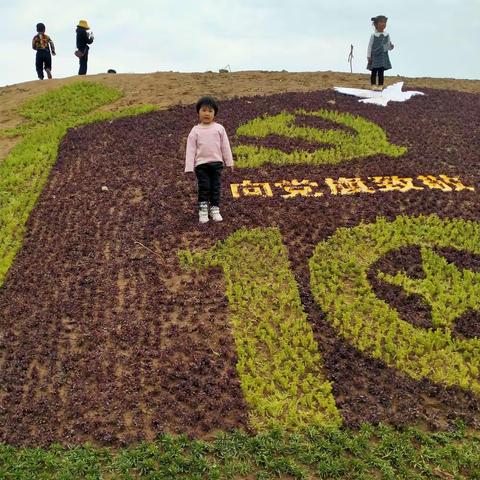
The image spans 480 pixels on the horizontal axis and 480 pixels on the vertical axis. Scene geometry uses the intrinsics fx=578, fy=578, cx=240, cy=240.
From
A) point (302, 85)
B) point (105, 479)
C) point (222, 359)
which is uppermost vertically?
point (302, 85)

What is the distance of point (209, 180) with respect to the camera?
9.63m

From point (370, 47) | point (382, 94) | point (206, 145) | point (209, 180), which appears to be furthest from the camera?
point (382, 94)

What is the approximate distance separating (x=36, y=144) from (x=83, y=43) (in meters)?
8.77

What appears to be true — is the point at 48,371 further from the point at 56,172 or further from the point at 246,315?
the point at 56,172

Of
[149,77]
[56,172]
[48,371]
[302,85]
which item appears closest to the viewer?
[48,371]

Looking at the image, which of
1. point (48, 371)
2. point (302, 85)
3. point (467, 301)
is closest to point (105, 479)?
point (48, 371)

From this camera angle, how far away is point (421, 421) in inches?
237

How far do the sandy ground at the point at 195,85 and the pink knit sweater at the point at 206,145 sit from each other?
9019mm

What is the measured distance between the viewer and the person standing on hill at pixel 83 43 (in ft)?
71.7

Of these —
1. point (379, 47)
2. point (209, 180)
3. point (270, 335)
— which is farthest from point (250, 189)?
point (379, 47)

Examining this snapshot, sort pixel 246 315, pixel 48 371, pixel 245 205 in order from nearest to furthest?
pixel 48 371, pixel 246 315, pixel 245 205

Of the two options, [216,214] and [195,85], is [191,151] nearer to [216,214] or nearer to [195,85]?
[216,214]

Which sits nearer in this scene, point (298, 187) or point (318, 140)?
point (298, 187)

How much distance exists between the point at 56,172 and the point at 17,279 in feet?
15.4
